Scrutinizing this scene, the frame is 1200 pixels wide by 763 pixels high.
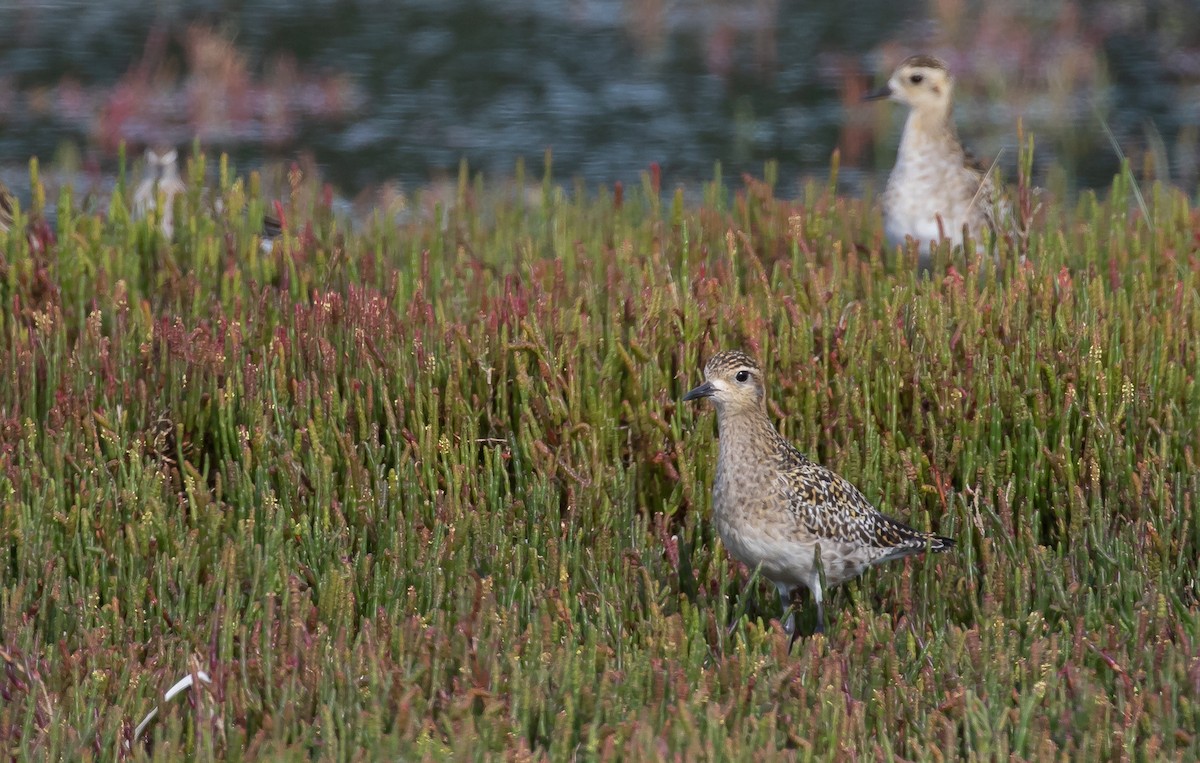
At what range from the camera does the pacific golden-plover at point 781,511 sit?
17.2 feet

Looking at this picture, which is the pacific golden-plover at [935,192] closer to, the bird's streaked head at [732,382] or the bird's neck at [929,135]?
the bird's neck at [929,135]

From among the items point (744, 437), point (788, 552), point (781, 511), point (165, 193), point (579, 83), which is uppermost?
point (165, 193)

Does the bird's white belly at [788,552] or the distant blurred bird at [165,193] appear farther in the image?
the distant blurred bird at [165,193]

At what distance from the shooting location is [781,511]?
5258mm

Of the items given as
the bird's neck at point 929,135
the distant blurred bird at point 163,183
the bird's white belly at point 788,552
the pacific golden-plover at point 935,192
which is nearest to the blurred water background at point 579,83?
the distant blurred bird at point 163,183

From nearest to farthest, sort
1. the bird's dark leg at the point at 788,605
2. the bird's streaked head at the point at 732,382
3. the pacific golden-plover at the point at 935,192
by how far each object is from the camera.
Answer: the bird's dark leg at the point at 788,605 → the bird's streaked head at the point at 732,382 → the pacific golden-plover at the point at 935,192

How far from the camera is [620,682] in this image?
4.73m

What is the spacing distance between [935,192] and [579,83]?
35.5ft

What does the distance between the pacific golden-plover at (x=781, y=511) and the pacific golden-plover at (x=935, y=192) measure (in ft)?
9.93

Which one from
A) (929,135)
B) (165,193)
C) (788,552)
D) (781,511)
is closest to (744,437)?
(781,511)

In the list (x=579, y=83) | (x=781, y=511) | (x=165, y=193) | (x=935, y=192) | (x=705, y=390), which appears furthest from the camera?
(x=579, y=83)

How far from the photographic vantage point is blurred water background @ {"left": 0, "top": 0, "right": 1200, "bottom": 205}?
640 inches

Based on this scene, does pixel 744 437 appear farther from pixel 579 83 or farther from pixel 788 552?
pixel 579 83

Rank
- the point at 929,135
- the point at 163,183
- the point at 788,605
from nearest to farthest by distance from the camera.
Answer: the point at 788,605 → the point at 929,135 → the point at 163,183
